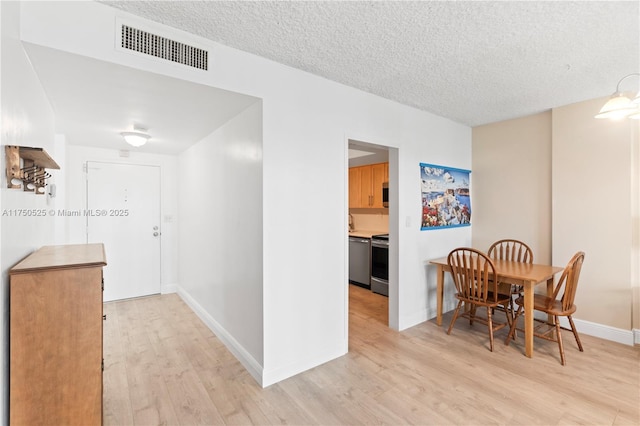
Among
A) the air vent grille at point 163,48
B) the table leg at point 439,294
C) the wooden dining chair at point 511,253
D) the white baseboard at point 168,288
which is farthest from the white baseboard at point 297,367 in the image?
the white baseboard at point 168,288

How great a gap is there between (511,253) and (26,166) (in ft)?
15.7

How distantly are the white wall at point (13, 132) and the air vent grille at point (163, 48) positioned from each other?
A: 479 millimetres

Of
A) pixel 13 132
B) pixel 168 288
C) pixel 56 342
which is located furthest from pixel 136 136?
pixel 168 288

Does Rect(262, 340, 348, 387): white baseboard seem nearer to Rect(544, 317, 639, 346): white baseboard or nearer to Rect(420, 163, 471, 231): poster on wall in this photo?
Rect(420, 163, 471, 231): poster on wall

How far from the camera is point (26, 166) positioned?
1.74m

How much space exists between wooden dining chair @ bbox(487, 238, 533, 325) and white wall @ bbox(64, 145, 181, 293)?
4597 millimetres

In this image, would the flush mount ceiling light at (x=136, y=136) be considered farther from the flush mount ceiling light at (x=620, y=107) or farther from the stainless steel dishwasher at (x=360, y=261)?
the flush mount ceiling light at (x=620, y=107)

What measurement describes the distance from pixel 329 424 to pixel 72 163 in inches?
176

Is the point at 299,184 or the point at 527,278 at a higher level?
the point at 299,184

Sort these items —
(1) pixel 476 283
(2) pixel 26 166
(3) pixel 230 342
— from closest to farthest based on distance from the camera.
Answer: (2) pixel 26 166
(3) pixel 230 342
(1) pixel 476 283

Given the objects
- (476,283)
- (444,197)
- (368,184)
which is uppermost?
(368,184)

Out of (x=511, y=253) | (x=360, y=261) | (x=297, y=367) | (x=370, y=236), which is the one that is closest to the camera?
(x=297, y=367)

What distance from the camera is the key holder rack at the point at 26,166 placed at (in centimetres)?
141

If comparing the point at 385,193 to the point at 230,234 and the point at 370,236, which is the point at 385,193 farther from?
the point at 230,234
